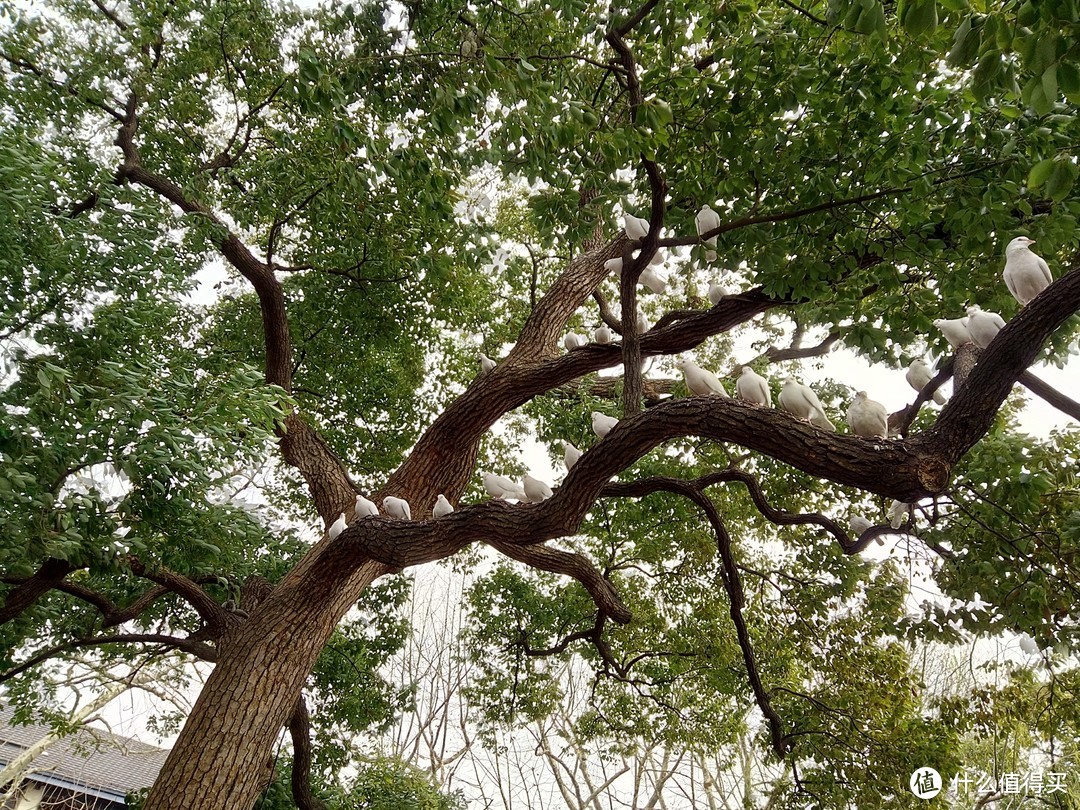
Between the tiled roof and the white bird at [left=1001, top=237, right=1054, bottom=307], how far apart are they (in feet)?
40.0

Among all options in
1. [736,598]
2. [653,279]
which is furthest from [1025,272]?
[736,598]

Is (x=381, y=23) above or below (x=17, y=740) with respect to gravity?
above

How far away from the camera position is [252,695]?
12.4 feet

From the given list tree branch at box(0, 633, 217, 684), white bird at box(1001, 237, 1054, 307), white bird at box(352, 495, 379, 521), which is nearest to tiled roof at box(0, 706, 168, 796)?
tree branch at box(0, 633, 217, 684)

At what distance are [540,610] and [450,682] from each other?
21.5ft

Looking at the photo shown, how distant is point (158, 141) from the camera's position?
5.43 metres

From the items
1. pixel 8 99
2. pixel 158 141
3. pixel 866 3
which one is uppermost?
pixel 158 141

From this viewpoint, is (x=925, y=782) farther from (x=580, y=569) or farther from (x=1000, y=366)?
(x=1000, y=366)

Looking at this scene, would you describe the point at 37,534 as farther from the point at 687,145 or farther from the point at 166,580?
the point at 687,145

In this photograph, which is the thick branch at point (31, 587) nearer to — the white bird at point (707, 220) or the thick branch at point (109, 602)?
the thick branch at point (109, 602)

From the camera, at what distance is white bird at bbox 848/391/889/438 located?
9.33 feet

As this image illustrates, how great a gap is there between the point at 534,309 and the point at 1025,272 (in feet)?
12.4

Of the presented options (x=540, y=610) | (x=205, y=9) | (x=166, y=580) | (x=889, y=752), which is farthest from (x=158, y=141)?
(x=889, y=752)

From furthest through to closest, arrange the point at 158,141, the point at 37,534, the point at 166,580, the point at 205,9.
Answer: the point at 158,141 < the point at 205,9 < the point at 166,580 < the point at 37,534
